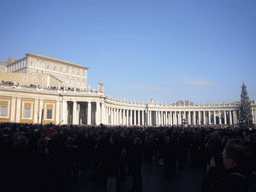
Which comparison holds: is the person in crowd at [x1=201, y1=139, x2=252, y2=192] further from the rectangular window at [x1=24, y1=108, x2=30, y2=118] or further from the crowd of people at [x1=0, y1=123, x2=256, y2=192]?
the rectangular window at [x1=24, y1=108, x2=30, y2=118]

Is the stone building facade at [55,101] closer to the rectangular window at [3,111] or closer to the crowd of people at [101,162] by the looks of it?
the rectangular window at [3,111]

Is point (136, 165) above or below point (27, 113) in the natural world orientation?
below

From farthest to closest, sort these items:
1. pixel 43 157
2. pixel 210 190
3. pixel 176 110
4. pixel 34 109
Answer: pixel 176 110 < pixel 34 109 < pixel 43 157 < pixel 210 190

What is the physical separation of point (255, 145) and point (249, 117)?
2919 inches

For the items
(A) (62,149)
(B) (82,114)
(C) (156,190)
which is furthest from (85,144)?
(B) (82,114)

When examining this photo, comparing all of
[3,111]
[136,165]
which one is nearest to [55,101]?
[3,111]

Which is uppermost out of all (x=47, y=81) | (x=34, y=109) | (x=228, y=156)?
(x=47, y=81)

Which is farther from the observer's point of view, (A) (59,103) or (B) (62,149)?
(A) (59,103)

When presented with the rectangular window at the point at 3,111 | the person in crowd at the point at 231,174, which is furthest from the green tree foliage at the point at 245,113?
the person in crowd at the point at 231,174

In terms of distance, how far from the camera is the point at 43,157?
17.9 ft

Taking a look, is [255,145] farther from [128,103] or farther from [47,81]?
[128,103]

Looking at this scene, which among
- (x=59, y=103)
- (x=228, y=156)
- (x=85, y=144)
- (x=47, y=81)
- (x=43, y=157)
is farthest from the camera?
(x=47, y=81)

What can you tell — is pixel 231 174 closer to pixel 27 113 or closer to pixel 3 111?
pixel 3 111

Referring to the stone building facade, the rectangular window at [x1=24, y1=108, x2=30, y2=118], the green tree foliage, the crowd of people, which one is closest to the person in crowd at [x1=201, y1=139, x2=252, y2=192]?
the crowd of people
